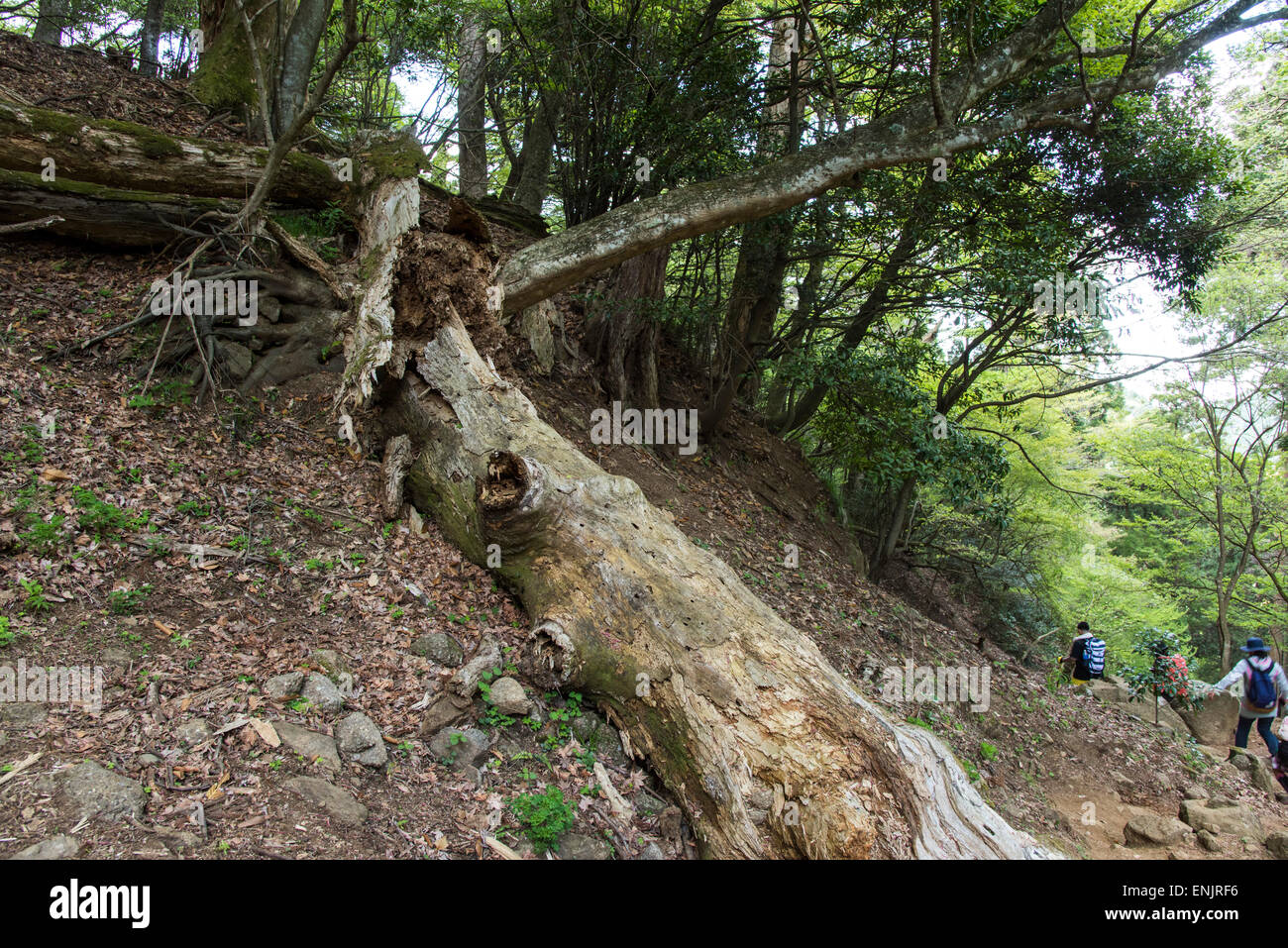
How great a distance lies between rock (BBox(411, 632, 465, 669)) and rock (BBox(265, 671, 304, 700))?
697 mm

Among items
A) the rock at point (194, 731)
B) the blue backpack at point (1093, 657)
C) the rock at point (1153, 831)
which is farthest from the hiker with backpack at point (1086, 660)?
the rock at point (194, 731)

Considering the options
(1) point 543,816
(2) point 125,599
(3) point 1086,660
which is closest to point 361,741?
(1) point 543,816

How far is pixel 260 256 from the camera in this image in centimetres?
Result: 634

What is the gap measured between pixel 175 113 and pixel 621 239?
5.94m

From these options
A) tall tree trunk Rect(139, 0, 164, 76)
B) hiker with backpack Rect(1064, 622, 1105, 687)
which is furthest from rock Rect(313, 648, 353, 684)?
tall tree trunk Rect(139, 0, 164, 76)

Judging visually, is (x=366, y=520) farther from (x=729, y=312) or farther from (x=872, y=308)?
(x=872, y=308)

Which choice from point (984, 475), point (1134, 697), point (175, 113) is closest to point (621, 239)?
point (984, 475)

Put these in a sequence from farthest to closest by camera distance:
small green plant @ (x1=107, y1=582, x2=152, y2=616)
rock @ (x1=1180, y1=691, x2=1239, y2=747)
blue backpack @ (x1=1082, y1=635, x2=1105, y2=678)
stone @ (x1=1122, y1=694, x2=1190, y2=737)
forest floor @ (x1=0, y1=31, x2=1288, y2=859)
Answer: rock @ (x1=1180, y1=691, x2=1239, y2=747), blue backpack @ (x1=1082, y1=635, x2=1105, y2=678), stone @ (x1=1122, y1=694, x2=1190, y2=737), small green plant @ (x1=107, y1=582, x2=152, y2=616), forest floor @ (x1=0, y1=31, x2=1288, y2=859)

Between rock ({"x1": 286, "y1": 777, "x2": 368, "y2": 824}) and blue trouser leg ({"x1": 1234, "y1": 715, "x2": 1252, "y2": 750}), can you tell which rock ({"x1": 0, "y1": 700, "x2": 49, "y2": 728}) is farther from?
blue trouser leg ({"x1": 1234, "y1": 715, "x2": 1252, "y2": 750})

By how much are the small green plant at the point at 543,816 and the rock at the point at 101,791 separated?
1.47 meters

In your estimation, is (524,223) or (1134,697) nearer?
(1134,697)

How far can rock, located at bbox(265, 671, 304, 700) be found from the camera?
3.36 meters

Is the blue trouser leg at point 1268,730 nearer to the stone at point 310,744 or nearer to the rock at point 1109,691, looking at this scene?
the rock at point 1109,691

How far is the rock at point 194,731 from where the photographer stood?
2971 millimetres
